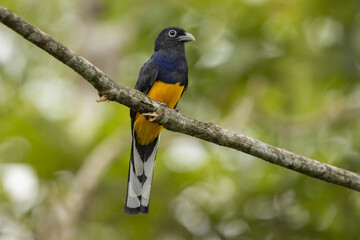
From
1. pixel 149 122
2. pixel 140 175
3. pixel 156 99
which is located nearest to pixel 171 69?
pixel 156 99

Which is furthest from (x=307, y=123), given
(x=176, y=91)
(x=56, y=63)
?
(x=56, y=63)

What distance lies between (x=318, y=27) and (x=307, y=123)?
1.69m

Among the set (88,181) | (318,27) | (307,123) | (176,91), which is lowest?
(88,181)

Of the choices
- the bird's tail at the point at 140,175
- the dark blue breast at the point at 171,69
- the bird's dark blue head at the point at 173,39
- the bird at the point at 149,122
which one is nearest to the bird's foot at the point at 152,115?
the bird at the point at 149,122

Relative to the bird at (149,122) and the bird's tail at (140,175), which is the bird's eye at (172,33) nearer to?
the bird at (149,122)

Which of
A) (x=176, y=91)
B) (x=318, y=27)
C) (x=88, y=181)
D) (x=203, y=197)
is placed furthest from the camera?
(x=318, y=27)

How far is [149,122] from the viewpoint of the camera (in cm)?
507

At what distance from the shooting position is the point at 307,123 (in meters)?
6.75

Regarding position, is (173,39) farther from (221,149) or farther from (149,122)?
(221,149)

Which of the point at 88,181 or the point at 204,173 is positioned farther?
the point at 204,173

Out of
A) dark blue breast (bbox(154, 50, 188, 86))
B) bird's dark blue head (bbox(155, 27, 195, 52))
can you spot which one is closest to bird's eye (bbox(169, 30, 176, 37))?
bird's dark blue head (bbox(155, 27, 195, 52))

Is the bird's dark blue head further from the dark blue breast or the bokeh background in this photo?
the bokeh background

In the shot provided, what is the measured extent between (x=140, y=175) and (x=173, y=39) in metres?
1.61

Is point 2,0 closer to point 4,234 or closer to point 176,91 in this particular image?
point 4,234
